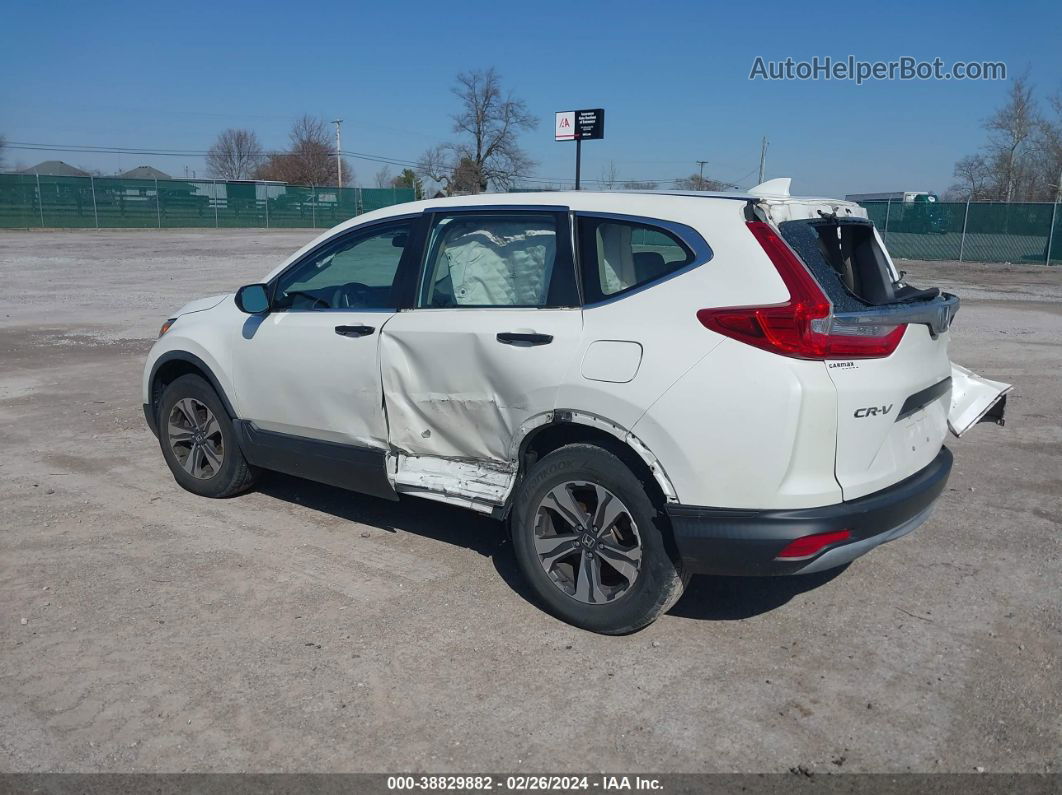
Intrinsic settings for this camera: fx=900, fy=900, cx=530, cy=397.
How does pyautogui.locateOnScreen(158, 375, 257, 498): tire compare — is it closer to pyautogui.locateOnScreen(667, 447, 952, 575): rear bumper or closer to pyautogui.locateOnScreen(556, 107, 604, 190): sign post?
pyautogui.locateOnScreen(667, 447, 952, 575): rear bumper

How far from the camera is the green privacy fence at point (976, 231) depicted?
28094mm

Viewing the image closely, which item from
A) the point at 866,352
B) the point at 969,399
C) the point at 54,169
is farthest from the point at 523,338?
the point at 54,169

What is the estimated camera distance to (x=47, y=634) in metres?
3.88

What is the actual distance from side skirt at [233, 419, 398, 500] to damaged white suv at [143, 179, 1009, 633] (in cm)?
1

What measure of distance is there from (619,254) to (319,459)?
6.68ft

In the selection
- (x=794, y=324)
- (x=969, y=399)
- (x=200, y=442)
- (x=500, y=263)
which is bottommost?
(x=200, y=442)

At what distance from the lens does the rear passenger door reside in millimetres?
3936

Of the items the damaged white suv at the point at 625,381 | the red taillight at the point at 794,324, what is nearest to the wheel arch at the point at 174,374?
the damaged white suv at the point at 625,381

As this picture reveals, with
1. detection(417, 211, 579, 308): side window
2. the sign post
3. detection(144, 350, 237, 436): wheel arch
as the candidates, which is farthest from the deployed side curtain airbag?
the sign post

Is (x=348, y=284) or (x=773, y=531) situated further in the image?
(x=348, y=284)

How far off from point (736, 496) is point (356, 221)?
2.65 m

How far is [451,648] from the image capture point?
380cm

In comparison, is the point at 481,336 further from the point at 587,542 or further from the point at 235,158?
the point at 235,158

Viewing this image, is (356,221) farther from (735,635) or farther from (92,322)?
(92,322)
